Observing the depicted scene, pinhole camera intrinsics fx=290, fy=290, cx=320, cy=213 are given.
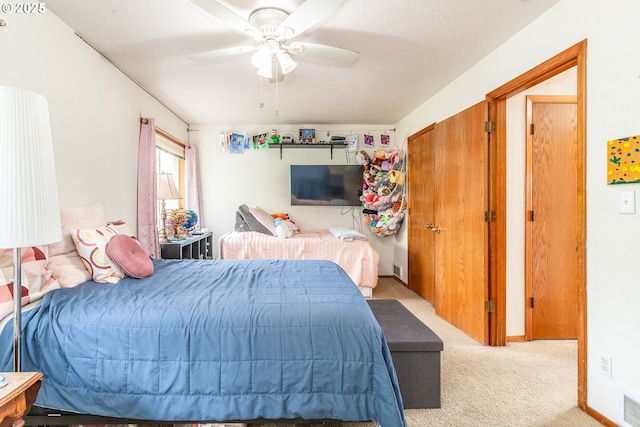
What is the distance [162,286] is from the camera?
1.76m

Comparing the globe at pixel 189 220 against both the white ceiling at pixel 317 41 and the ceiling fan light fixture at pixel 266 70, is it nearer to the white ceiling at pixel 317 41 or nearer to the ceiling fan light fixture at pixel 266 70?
the white ceiling at pixel 317 41

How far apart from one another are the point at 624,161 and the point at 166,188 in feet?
12.2

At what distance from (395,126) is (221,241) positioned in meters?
3.14

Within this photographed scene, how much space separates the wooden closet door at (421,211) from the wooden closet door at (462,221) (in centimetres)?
31

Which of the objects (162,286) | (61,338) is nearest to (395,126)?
(162,286)

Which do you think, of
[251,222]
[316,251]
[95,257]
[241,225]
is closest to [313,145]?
[251,222]

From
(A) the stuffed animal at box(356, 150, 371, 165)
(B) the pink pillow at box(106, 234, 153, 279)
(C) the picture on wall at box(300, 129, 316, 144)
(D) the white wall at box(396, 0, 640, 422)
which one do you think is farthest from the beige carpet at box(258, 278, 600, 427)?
(C) the picture on wall at box(300, 129, 316, 144)

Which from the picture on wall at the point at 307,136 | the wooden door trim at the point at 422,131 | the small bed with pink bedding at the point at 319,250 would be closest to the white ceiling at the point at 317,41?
the wooden door trim at the point at 422,131

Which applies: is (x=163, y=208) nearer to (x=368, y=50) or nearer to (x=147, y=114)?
(x=147, y=114)

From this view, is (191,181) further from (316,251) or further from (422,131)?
(422,131)

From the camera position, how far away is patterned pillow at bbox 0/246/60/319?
1309 mm

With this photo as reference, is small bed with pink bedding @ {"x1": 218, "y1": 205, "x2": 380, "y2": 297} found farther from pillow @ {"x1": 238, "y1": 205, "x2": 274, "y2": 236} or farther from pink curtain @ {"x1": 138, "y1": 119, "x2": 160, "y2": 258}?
pink curtain @ {"x1": 138, "y1": 119, "x2": 160, "y2": 258}

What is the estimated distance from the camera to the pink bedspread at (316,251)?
3.64m

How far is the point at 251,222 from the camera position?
13.2ft
